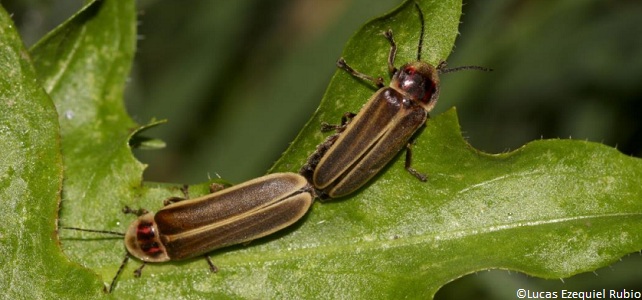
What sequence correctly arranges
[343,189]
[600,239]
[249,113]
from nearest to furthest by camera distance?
[600,239], [343,189], [249,113]

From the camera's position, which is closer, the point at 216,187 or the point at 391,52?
the point at 391,52

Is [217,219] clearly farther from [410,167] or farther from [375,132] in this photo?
[410,167]

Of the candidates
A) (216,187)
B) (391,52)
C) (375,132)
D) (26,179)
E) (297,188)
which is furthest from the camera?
(375,132)

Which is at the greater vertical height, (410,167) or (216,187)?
(410,167)

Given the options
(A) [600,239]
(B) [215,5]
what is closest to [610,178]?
(A) [600,239]

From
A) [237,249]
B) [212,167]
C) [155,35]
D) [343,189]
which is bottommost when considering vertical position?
[212,167]

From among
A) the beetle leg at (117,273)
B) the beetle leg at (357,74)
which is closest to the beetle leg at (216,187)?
the beetle leg at (117,273)

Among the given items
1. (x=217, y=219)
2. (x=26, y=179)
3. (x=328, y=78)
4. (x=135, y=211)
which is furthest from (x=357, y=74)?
(x=328, y=78)

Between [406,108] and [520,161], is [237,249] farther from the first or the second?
[520,161]

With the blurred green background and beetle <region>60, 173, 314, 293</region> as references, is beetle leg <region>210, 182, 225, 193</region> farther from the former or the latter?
the blurred green background
